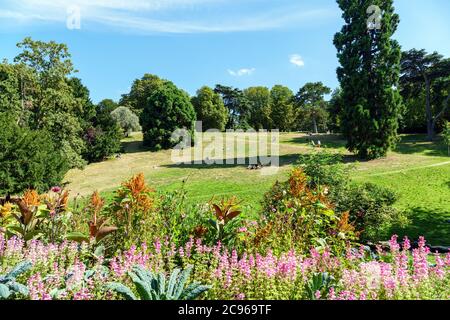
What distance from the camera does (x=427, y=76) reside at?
114 ft

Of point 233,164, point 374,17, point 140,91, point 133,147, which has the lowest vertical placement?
point 233,164

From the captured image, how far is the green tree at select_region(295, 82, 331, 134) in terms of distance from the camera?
52.5 metres

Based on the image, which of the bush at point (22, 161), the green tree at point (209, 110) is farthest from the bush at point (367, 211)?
the green tree at point (209, 110)

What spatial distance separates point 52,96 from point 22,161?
8.56 metres

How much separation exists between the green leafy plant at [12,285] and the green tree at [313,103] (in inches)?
1992

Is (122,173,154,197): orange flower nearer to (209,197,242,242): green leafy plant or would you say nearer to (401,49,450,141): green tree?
(209,197,242,242): green leafy plant

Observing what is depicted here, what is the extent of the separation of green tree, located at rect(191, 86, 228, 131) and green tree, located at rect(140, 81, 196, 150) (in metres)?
15.1

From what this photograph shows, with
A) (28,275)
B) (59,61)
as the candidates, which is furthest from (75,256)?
(59,61)

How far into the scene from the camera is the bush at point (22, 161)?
15008 millimetres

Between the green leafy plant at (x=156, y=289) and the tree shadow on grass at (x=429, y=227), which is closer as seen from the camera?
the green leafy plant at (x=156, y=289)

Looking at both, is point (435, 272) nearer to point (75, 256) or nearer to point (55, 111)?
point (75, 256)

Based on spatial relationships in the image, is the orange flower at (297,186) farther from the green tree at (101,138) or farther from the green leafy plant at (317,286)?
the green tree at (101,138)

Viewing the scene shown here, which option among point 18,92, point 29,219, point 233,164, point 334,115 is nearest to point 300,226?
point 29,219

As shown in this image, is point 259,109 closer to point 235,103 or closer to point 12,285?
point 235,103
